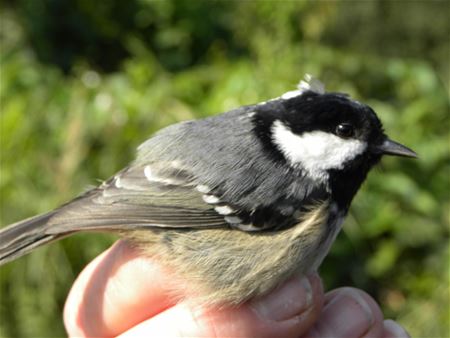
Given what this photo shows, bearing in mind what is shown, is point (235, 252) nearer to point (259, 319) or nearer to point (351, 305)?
point (259, 319)

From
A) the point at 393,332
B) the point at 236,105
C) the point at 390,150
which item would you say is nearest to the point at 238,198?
the point at 390,150

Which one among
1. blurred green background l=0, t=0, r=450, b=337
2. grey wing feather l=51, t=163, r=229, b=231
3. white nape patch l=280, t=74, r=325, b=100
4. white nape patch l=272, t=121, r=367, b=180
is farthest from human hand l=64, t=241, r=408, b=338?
blurred green background l=0, t=0, r=450, b=337

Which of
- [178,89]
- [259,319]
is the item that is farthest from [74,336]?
[178,89]

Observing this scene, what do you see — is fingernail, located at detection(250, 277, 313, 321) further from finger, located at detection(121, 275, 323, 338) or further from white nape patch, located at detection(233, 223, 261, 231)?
white nape patch, located at detection(233, 223, 261, 231)

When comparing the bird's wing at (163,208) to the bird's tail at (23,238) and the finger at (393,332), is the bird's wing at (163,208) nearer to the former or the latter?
the bird's tail at (23,238)

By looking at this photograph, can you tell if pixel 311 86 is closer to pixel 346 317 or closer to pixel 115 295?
pixel 346 317

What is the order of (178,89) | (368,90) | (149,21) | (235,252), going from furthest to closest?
(149,21), (368,90), (178,89), (235,252)

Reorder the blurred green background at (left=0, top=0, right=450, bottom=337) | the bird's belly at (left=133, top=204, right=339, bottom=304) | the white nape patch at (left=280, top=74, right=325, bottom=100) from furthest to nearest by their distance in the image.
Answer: the blurred green background at (left=0, top=0, right=450, bottom=337) < the white nape patch at (left=280, top=74, right=325, bottom=100) < the bird's belly at (left=133, top=204, right=339, bottom=304)
